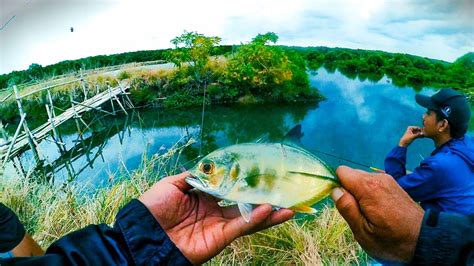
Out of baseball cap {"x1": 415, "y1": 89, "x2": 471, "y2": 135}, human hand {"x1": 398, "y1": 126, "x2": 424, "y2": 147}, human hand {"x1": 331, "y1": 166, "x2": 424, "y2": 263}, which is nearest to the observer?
human hand {"x1": 331, "y1": 166, "x2": 424, "y2": 263}

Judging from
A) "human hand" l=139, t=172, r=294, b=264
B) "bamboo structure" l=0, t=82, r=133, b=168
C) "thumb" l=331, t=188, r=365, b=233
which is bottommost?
"bamboo structure" l=0, t=82, r=133, b=168

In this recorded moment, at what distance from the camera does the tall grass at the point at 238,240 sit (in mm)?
3205

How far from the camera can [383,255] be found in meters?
1.04

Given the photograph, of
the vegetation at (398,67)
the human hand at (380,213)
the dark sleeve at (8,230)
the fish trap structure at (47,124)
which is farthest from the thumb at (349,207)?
the vegetation at (398,67)

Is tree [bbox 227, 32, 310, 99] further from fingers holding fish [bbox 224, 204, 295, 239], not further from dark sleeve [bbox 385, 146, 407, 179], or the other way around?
fingers holding fish [bbox 224, 204, 295, 239]

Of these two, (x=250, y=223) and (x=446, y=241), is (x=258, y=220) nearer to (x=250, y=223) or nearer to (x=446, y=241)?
(x=250, y=223)

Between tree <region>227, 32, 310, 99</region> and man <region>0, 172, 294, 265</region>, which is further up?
man <region>0, 172, 294, 265</region>

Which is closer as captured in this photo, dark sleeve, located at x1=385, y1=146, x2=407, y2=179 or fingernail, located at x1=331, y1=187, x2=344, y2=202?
fingernail, located at x1=331, y1=187, x2=344, y2=202

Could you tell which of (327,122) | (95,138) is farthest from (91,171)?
(327,122)

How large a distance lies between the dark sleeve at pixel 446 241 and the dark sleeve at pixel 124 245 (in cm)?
70

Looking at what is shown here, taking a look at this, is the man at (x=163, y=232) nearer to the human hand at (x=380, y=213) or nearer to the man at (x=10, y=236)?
the human hand at (x=380, y=213)

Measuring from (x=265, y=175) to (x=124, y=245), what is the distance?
48cm

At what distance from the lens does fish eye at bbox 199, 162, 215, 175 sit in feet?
3.40

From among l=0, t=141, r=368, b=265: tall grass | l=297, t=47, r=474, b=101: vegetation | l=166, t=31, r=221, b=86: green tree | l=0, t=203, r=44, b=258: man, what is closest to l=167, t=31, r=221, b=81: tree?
l=166, t=31, r=221, b=86: green tree
